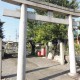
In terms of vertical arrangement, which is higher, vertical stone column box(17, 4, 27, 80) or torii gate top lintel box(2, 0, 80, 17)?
torii gate top lintel box(2, 0, 80, 17)

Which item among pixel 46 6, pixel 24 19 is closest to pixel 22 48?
pixel 24 19

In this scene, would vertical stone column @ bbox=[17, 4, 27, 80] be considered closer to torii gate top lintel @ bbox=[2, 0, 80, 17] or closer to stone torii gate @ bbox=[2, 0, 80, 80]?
stone torii gate @ bbox=[2, 0, 80, 80]

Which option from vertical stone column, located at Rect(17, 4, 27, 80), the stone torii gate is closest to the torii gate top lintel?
the stone torii gate

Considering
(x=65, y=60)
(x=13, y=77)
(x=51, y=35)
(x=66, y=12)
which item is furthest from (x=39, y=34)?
(x=13, y=77)

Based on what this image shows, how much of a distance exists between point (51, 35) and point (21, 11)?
9.61 meters

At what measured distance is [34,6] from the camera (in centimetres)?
976

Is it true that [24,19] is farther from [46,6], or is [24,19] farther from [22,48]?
[46,6]

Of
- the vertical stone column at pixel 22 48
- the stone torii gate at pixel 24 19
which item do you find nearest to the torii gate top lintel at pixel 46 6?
the stone torii gate at pixel 24 19

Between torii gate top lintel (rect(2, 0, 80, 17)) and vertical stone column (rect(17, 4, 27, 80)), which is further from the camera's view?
torii gate top lintel (rect(2, 0, 80, 17))

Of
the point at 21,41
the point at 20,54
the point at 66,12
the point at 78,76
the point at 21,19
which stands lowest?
the point at 78,76

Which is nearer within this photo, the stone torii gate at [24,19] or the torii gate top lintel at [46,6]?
the stone torii gate at [24,19]

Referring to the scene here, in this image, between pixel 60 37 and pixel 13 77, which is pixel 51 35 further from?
pixel 13 77

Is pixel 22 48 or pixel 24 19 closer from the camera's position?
pixel 22 48

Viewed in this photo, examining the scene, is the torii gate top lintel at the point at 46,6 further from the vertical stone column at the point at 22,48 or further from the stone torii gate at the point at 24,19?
the vertical stone column at the point at 22,48
